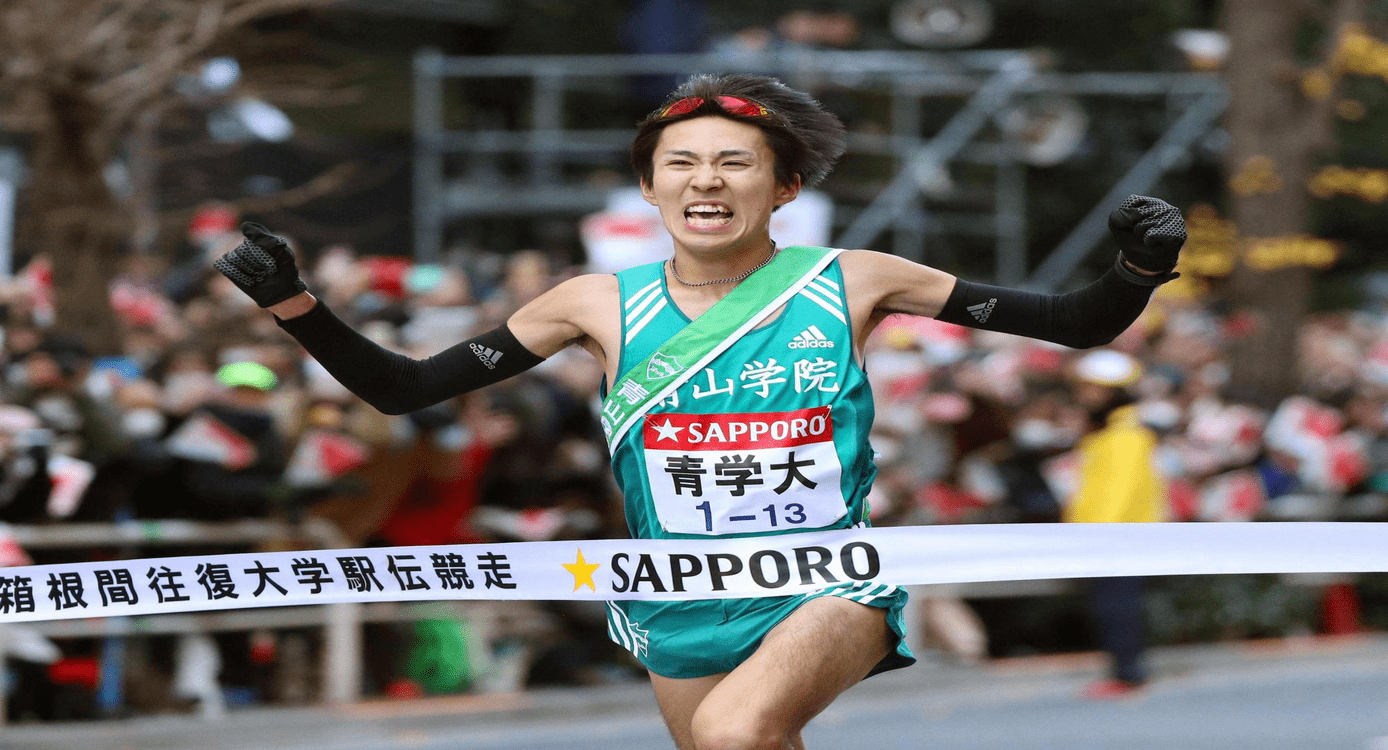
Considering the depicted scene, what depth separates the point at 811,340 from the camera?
4234mm

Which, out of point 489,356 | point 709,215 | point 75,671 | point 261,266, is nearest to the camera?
point 261,266

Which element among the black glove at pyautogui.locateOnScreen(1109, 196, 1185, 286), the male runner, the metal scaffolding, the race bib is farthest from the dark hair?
the metal scaffolding

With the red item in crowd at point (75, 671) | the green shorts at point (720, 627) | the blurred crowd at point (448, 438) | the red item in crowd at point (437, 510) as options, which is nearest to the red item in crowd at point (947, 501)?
the blurred crowd at point (448, 438)

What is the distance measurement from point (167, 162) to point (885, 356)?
17.9 feet

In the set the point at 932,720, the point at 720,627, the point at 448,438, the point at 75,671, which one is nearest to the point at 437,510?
the point at 448,438

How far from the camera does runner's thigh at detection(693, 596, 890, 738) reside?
12.8 feet

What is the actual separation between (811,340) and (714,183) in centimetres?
40

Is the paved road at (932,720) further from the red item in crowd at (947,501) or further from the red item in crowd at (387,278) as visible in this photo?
the red item in crowd at (387,278)

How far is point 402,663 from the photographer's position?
30.9 ft

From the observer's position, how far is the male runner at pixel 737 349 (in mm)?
4172

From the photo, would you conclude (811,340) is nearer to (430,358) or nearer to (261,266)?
(430,358)

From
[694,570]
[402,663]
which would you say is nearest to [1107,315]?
[694,570]

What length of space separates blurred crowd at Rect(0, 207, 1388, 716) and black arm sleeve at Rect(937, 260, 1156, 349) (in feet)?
15.7

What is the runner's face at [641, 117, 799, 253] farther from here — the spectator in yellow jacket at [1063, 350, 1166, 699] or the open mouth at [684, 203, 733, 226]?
the spectator in yellow jacket at [1063, 350, 1166, 699]
